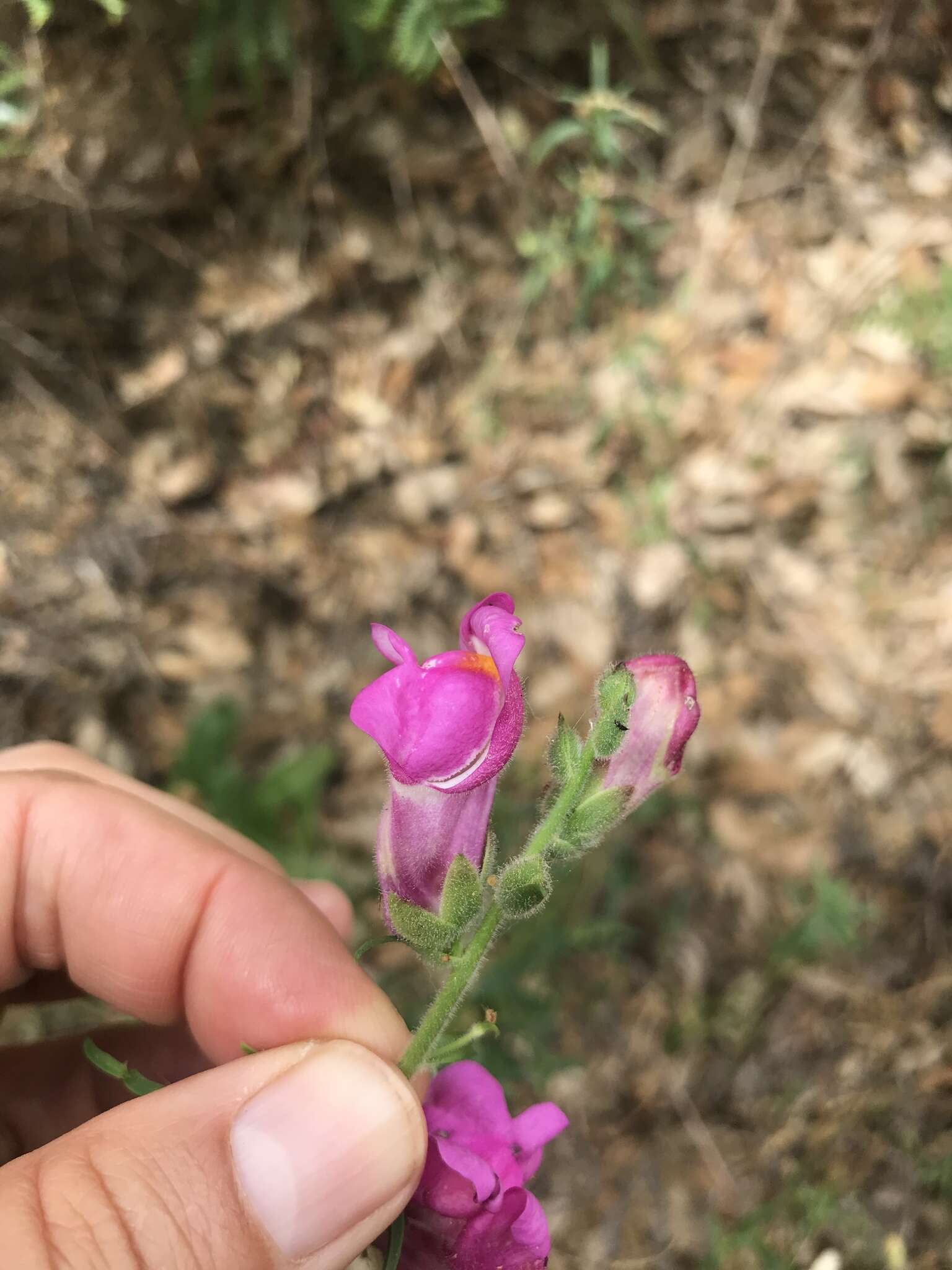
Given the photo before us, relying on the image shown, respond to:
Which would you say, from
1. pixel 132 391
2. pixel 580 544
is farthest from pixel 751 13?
pixel 132 391

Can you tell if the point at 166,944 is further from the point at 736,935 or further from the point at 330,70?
the point at 330,70

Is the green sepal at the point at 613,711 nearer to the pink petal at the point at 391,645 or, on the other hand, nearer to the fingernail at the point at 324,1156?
the pink petal at the point at 391,645

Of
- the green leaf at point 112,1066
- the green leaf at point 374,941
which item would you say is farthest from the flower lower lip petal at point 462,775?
the green leaf at point 112,1066

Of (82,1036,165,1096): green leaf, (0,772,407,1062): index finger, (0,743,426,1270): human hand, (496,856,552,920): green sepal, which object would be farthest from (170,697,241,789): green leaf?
(496,856,552,920): green sepal

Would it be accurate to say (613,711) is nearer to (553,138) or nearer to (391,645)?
(391,645)

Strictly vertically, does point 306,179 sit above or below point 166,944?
above

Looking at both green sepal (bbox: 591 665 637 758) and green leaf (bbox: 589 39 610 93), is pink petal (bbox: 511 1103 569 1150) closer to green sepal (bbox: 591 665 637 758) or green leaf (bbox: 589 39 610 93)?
green sepal (bbox: 591 665 637 758)
